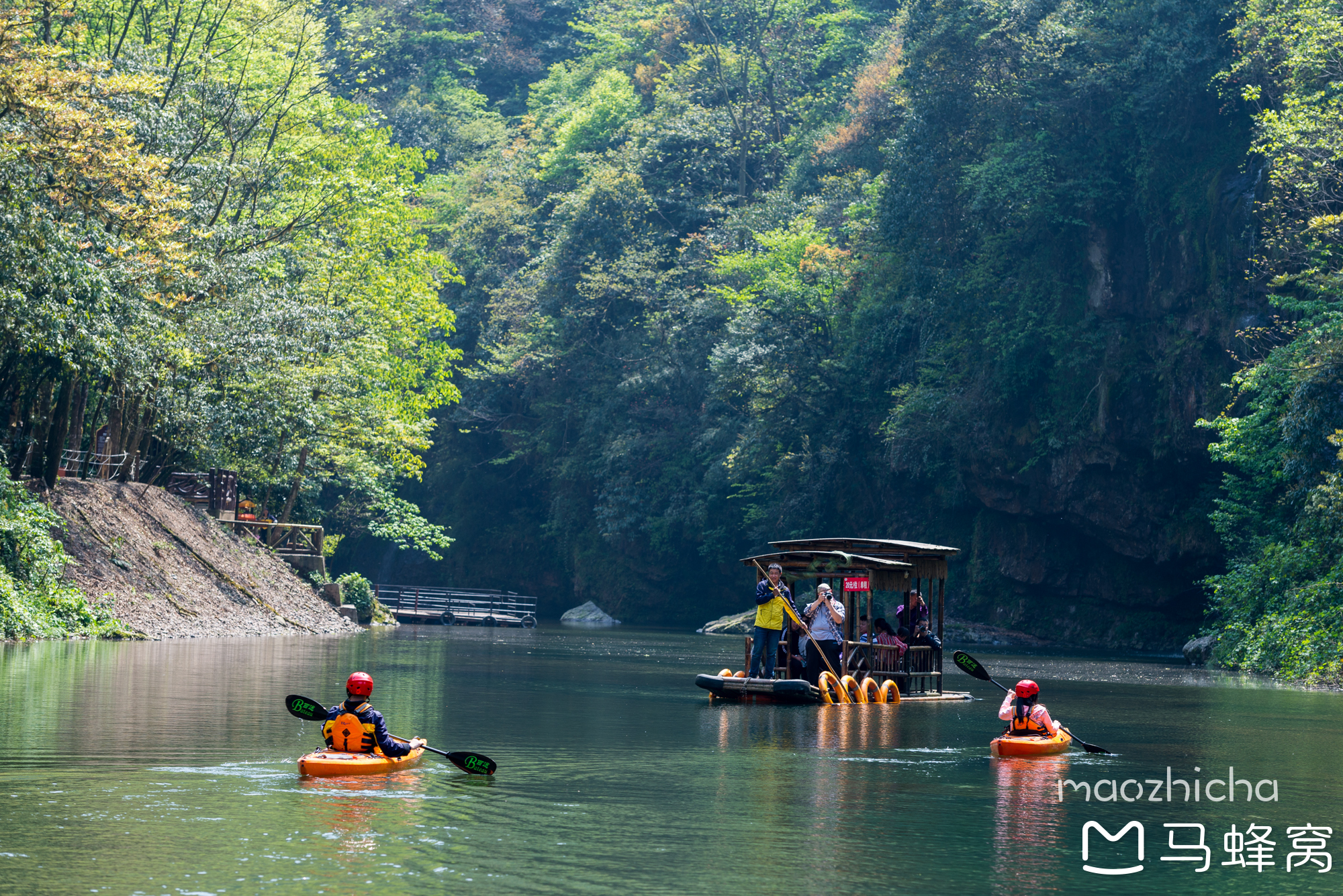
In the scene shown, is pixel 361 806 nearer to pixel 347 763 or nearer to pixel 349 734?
pixel 347 763

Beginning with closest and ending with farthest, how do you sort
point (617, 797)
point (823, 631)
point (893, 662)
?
point (617, 797)
point (823, 631)
point (893, 662)

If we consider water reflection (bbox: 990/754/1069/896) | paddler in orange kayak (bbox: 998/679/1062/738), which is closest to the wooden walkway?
paddler in orange kayak (bbox: 998/679/1062/738)

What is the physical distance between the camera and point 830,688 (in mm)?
22438

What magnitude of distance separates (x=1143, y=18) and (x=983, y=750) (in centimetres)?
3504

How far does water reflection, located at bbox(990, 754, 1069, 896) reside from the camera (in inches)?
376

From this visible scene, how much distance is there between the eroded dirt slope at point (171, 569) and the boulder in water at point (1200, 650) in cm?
2372

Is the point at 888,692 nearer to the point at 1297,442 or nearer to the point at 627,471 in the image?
the point at 1297,442

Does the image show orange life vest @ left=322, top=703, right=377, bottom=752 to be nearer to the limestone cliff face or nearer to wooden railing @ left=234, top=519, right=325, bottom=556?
wooden railing @ left=234, top=519, right=325, bottom=556

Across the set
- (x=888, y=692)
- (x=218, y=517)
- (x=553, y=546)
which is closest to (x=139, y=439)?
(x=218, y=517)

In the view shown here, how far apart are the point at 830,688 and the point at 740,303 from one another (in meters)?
37.0

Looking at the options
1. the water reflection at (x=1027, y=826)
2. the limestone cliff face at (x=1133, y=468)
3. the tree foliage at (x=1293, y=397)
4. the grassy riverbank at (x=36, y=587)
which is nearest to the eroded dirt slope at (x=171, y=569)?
the grassy riverbank at (x=36, y=587)

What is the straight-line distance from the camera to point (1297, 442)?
115ft

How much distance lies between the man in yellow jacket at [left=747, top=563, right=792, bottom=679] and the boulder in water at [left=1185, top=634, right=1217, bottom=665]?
21.3 m

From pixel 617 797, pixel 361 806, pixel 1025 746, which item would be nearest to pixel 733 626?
pixel 1025 746
